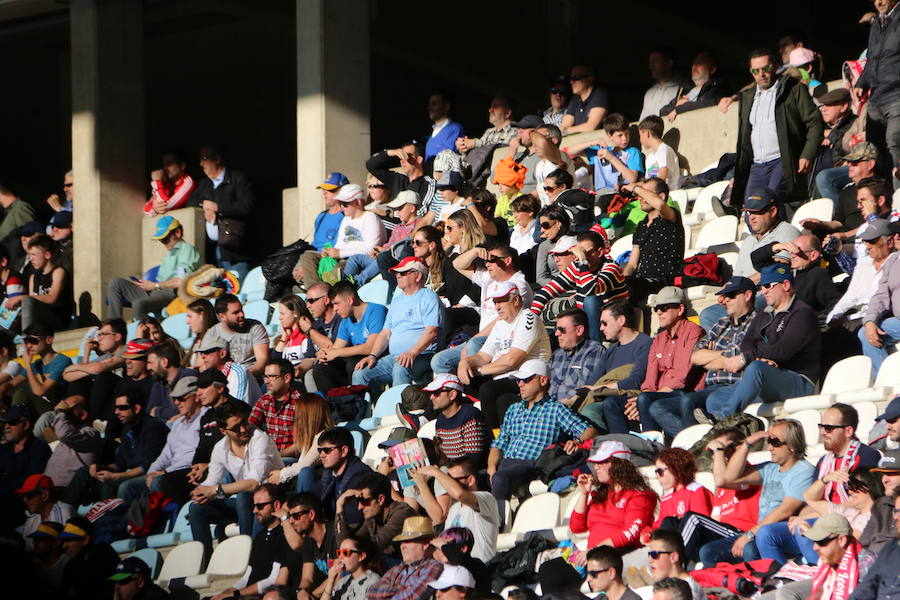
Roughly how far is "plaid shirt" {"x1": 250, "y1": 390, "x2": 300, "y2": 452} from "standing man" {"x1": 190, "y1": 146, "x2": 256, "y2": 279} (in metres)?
3.83

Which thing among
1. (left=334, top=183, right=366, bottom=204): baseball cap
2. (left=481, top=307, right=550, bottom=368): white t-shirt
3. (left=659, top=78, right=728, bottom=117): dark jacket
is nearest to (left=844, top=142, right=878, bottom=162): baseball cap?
(left=481, top=307, right=550, bottom=368): white t-shirt

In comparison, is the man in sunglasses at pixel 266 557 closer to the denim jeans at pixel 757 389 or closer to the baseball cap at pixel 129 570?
the baseball cap at pixel 129 570

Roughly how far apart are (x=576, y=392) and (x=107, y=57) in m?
8.54

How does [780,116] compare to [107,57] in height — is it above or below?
below

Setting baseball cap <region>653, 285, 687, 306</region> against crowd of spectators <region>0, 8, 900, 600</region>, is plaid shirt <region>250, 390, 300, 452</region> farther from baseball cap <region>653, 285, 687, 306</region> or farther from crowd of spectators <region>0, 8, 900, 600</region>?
baseball cap <region>653, 285, 687, 306</region>

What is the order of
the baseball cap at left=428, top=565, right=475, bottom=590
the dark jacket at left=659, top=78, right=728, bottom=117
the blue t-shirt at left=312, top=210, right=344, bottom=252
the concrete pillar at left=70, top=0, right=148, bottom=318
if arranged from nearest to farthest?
the baseball cap at left=428, top=565, right=475, bottom=590 < the dark jacket at left=659, top=78, right=728, bottom=117 < the blue t-shirt at left=312, top=210, right=344, bottom=252 < the concrete pillar at left=70, top=0, right=148, bottom=318

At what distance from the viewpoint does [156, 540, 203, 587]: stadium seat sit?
1028cm

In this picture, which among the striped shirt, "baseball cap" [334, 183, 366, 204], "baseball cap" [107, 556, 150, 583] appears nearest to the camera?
"baseball cap" [107, 556, 150, 583]

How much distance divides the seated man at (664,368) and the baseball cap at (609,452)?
0.65 meters

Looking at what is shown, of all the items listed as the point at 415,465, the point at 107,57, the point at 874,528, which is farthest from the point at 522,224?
the point at 107,57

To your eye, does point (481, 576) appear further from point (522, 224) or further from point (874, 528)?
point (522, 224)

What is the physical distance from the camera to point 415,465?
9375 millimetres

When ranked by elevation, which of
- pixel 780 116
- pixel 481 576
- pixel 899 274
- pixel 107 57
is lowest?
pixel 481 576

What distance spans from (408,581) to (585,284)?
9.17ft
